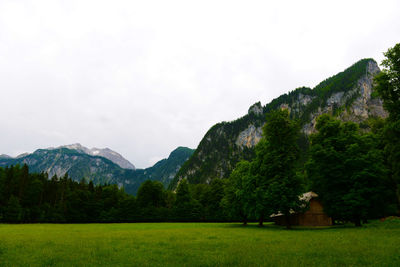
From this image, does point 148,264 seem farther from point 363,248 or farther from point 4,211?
point 4,211

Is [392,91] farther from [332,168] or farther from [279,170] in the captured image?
[279,170]

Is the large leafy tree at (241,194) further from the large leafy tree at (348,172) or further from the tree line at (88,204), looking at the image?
the tree line at (88,204)

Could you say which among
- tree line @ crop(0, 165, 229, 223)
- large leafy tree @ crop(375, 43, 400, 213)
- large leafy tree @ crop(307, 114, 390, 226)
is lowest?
tree line @ crop(0, 165, 229, 223)

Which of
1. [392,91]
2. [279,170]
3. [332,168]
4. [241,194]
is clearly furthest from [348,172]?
[241,194]

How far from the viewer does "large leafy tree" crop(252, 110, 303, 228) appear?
36.5 metres

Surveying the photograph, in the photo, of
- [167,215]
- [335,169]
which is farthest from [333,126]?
[167,215]

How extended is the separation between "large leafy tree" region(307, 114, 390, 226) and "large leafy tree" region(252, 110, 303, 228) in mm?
3466

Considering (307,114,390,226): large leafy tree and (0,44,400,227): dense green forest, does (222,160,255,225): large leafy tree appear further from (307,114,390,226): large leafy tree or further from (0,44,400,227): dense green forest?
(307,114,390,226): large leafy tree

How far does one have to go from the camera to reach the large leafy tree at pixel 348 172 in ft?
109

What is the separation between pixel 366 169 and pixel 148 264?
3222cm

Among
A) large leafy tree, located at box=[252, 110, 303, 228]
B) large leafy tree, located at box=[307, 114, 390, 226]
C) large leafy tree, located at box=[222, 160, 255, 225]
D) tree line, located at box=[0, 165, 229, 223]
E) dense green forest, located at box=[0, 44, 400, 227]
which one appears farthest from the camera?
tree line, located at box=[0, 165, 229, 223]

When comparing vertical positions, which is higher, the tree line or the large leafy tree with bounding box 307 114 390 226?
the large leafy tree with bounding box 307 114 390 226

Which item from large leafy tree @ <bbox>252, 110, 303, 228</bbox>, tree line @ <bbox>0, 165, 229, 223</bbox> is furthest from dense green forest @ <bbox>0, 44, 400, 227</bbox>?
tree line @ <bbox>0, 165, 229, 223</bbox>

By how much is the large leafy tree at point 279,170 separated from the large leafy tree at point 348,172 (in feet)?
11.4
